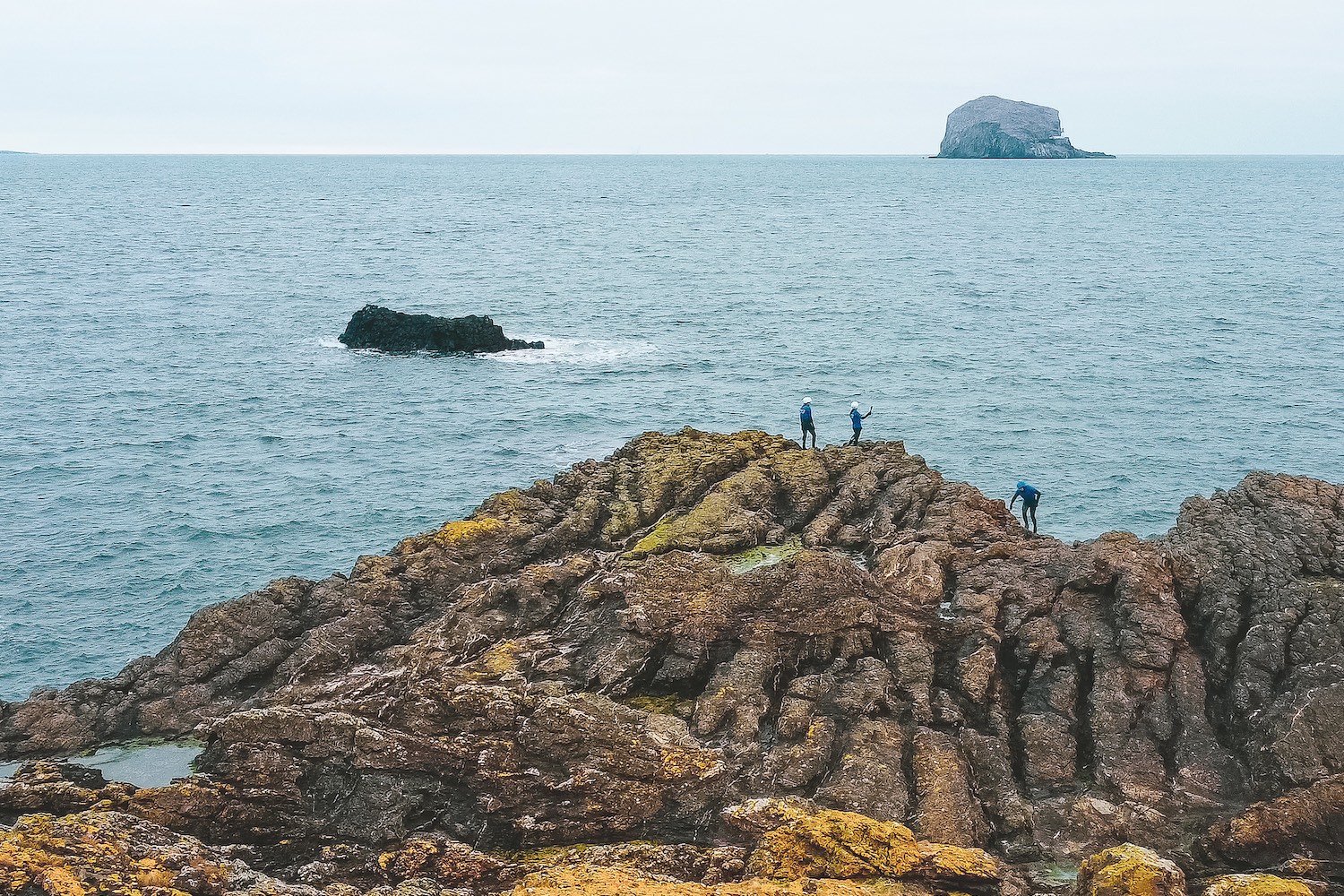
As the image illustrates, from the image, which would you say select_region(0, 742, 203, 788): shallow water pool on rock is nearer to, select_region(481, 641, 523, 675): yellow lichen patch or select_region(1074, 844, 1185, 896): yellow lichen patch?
select_region(481, 641, 523, 675): yellow lichen patch

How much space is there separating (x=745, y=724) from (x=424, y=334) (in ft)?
197

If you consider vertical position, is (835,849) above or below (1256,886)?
below

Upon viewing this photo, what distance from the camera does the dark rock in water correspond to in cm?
7175

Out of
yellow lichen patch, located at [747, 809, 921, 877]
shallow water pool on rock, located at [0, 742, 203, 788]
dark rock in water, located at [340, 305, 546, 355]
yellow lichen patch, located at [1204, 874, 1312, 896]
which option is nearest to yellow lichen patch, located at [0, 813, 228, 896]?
shallow water pool on rock, located at [0, 742, 203, 788]

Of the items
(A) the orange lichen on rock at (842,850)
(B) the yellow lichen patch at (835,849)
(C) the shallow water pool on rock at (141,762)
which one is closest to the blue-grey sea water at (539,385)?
(C) the shallow water pool on rock at (141,762)

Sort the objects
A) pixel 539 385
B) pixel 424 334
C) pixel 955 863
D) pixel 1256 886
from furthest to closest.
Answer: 1. pixel 424 334
2. pixel 539 385
3. pixel 955 863
4. pixel 1256 886

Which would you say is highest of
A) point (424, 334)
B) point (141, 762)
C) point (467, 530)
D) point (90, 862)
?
point (424, 334)

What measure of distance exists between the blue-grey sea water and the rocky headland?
14899mm

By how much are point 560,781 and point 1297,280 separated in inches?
4136

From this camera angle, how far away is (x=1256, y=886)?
484 inches

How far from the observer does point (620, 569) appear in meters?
22.3

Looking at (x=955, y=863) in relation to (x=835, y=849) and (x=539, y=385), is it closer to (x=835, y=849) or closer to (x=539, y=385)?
(x=835, y=849)

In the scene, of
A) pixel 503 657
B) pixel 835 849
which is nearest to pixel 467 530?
pixel 503 657

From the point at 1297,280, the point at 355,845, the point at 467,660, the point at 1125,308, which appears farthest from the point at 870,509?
the point at 1297,280
